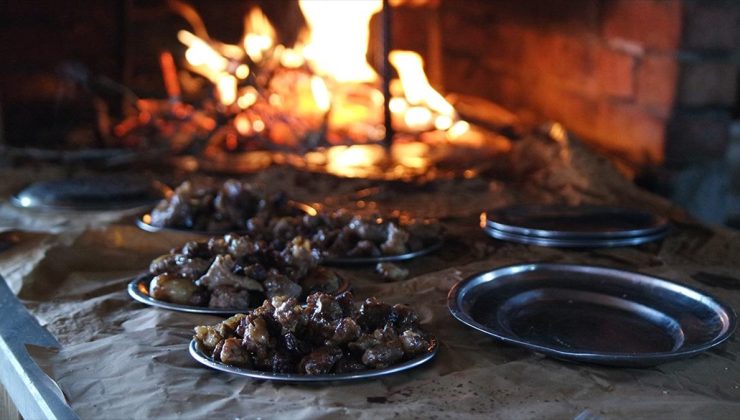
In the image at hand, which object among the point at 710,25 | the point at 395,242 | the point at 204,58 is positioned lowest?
the point at 395,242

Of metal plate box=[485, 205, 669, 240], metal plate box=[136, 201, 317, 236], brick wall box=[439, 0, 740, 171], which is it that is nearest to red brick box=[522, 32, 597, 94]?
brick wall box=[439, 0, 740, 171]

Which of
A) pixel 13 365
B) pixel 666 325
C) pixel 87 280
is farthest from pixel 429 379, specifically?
pixel 87 280

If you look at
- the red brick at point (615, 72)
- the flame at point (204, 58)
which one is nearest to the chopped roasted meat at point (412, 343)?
the red brick at point (615, 72)

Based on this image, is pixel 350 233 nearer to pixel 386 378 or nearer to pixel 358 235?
pixel 358 235

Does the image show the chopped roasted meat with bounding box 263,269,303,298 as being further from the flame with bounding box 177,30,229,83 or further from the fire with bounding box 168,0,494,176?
the flame with bounding box 177,30,229,83

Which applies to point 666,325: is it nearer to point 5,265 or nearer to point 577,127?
point 5,265

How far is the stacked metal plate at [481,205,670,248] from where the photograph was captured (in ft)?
10.5

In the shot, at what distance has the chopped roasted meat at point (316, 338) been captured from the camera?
2043mm

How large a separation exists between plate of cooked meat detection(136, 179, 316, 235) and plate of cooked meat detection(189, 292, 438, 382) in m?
1.15

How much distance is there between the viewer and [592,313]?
2.55 meters

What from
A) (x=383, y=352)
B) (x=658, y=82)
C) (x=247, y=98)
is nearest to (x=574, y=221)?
(x=658, y=82)

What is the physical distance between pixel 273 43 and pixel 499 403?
12.0 feet

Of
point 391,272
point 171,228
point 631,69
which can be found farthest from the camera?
point 631,69

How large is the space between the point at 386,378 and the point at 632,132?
278 centimetres
